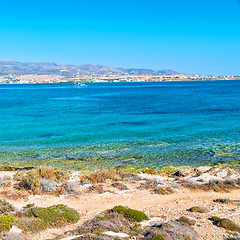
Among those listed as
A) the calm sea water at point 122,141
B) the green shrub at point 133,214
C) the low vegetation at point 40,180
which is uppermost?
the green shrub at point 133,214

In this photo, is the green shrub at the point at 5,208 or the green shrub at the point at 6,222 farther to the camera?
the green shrub at the point at 5,208

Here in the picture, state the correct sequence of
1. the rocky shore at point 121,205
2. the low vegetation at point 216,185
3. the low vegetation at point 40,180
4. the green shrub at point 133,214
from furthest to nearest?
the low vegetation at point 216,185, the low vegetation at point 40,180, the green shrub at point 133,214, the rocky shore at point 121,205

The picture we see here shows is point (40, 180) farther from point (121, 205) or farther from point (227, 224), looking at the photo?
point (227, 224)

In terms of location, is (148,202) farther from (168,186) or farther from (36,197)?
(36,197)

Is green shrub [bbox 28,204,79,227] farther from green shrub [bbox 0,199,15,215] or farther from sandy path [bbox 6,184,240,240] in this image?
green shrub [bbox 0,199,15,215]

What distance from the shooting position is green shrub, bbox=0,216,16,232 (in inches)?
380

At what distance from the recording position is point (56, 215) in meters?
11.0

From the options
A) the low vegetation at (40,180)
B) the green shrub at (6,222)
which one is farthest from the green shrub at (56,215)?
the low vegetation at (40,180)

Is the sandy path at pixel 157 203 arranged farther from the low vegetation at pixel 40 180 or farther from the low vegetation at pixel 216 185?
the low vegetation at pixel 40 180

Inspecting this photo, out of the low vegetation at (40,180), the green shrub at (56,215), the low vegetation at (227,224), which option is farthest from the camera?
the low vegetation at (40,180)

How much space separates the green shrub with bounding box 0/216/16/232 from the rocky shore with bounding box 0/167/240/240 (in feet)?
0.07

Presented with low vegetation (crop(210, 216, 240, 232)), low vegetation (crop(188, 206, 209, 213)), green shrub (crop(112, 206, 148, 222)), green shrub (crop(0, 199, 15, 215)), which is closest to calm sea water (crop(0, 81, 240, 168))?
low vegetation (crop(188, 206, 209, 213))

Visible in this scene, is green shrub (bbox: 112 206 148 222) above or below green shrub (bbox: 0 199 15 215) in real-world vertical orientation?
above

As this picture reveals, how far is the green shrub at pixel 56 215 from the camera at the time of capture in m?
10.8
